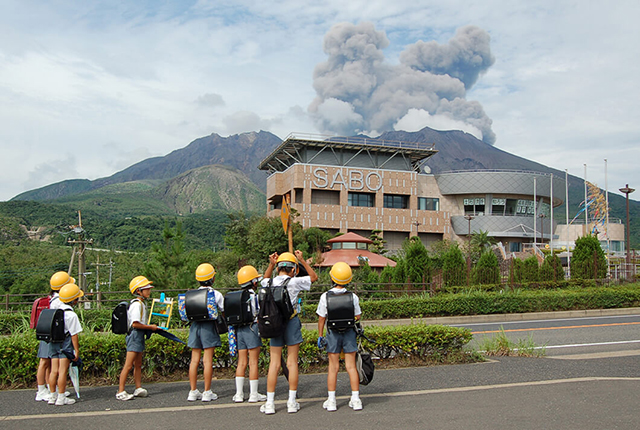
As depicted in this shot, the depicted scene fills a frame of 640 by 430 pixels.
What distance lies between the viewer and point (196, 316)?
22.3 ft

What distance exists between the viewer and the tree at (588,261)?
25.7 meters

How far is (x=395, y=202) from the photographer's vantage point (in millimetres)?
61438

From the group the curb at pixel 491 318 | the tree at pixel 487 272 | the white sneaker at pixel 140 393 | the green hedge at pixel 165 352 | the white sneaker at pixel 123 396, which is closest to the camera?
the white sneaker at pixel 123 396

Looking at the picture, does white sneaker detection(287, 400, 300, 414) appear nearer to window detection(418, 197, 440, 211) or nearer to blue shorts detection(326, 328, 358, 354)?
blue shorts detection(326, 328, 358, 354)

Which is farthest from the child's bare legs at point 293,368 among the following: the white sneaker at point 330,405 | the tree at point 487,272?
the tree at point 487,272

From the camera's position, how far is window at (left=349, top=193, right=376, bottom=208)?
59812 millimetres

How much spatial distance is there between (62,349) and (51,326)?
331 mm

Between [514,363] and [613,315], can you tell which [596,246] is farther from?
[514,363]

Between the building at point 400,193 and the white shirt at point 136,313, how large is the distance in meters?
48.7

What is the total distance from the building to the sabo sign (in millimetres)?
104

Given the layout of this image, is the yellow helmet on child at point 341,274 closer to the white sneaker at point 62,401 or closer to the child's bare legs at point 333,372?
the child's bare legs at point 333,372

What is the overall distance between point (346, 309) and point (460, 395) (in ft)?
6.30

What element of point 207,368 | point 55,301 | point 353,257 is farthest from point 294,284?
point 353,257

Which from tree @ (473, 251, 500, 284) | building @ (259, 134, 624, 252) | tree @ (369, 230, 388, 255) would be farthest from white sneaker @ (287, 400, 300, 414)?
building @ (259, 134, 624, 252)
